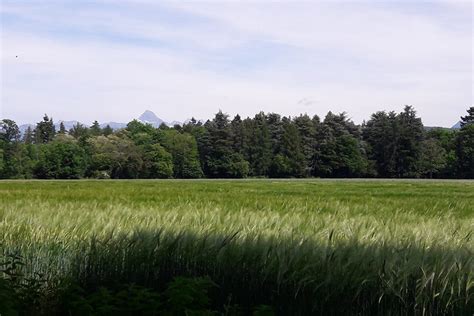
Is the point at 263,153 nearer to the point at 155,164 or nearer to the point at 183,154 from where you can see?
the point at 183,154

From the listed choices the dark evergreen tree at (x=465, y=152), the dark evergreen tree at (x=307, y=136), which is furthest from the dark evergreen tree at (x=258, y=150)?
the dark evergreen tree at (x=465, y=152)

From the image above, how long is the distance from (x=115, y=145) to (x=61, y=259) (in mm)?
66712

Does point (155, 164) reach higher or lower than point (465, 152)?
lower

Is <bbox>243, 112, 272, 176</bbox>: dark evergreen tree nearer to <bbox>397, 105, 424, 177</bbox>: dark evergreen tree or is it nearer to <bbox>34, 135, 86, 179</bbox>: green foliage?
<bbox>397, 105, 424, 177</bbox>: dark evergreen tree

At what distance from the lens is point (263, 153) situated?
76.6m

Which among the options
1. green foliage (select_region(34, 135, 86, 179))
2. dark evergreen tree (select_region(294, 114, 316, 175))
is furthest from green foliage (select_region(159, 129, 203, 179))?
dark evergreen tree (select_region(294, 114, 316, 175))

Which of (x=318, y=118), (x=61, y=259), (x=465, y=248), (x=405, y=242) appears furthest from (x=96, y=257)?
(x=318, y=118)

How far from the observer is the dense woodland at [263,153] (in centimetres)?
6862

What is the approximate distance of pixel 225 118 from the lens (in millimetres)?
79000

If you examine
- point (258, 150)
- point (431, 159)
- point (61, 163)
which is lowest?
point (61, 163)

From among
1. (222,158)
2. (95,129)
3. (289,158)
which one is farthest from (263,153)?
(95,129)

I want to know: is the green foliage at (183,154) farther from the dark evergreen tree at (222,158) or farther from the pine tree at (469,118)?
the pine tree at (469,118)

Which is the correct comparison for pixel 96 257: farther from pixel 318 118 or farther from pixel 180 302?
pixel 318 118

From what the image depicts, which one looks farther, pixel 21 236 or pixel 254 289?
pixel 21 236
